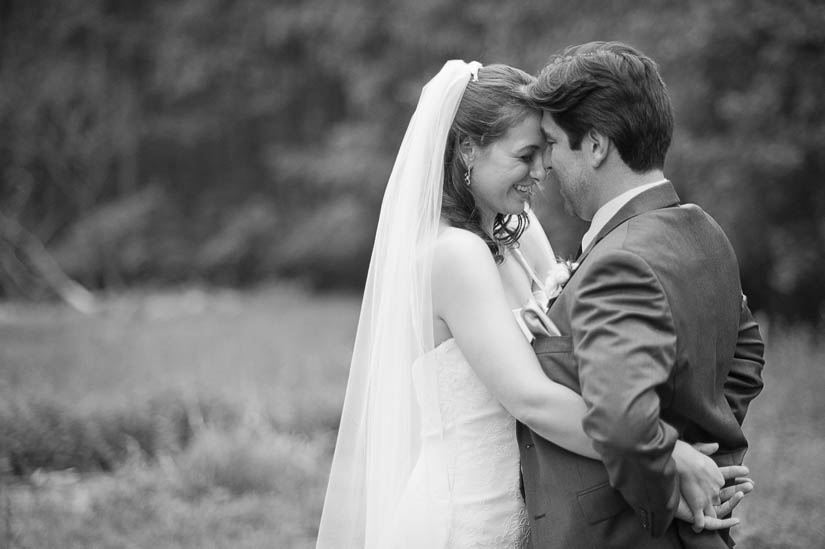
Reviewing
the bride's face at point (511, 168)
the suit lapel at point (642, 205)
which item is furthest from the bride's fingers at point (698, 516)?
the bride's face at point (511, 168)

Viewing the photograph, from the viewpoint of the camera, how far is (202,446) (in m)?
6.46

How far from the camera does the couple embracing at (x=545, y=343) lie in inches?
86.1

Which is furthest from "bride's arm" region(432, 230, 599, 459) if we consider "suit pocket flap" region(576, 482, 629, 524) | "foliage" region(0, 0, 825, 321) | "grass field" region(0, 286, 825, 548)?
"foliage" region(0, 0, 825, 321)

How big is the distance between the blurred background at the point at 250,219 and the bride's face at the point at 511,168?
299cm

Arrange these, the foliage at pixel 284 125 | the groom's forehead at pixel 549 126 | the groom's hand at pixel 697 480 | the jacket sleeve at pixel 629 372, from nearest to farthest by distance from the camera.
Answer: the jacket sleeve at pixel 629 372
the groom's hand at pixel 697 480
the groom's forehead at pixel 549 126
the foliage at pixel 284 125

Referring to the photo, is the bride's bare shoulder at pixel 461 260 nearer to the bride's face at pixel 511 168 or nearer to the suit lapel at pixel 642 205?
the bride's face at pixel 511 168

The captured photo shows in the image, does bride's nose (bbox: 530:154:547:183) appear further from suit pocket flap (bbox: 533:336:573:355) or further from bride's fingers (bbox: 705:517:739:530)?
bride's fingers (bbox: 705:517:739:530)

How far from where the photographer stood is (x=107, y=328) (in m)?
15.0

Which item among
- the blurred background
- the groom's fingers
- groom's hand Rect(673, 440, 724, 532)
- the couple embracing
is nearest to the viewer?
the couple embracing

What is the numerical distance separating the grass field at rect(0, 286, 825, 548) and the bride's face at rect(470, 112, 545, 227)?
2.98m

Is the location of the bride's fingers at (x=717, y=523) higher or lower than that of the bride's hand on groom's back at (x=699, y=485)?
lower

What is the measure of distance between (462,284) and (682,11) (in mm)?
11240

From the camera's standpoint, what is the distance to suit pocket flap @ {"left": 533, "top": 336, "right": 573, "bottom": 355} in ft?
8.05

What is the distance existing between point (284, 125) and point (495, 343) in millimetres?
28514
